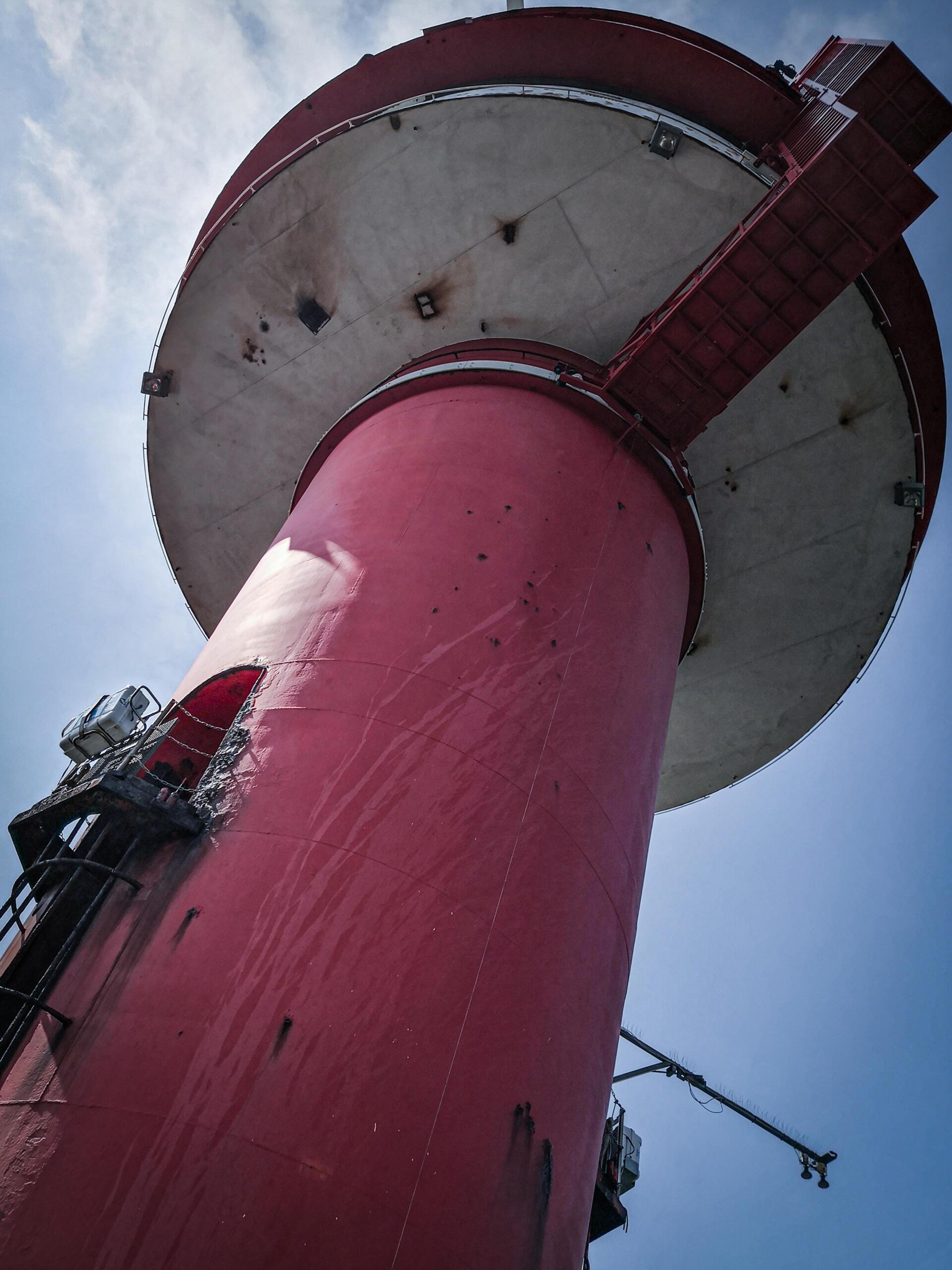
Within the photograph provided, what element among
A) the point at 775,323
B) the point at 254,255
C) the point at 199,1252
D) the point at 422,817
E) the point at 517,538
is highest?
the point at 254,255

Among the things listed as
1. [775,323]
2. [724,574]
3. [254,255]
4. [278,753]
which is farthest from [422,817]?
[254,255]

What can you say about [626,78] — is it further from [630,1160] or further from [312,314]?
[630,1160]

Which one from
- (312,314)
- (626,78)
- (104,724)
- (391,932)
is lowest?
(391,932)

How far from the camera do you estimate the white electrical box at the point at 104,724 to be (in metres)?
8.22

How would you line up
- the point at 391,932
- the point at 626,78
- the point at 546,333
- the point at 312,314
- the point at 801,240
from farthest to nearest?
the point at 312,314 → the point at 546,333 → the point at 626,78 → the point at 801,240 → the point at 391,932

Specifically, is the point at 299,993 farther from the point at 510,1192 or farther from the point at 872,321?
the point at 872,321

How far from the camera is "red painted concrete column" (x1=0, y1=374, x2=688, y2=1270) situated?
3.70 metres

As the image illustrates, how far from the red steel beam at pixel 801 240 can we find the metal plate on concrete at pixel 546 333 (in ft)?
3.52

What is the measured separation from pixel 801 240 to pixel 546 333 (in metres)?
2.93

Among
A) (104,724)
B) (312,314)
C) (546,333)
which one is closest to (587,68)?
(546,333)

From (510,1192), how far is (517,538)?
4.19 meters

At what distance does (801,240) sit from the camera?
312 inches

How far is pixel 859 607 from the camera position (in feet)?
36.6

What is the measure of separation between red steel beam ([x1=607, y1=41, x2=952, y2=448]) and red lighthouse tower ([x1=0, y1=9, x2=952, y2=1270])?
3 centimetres
